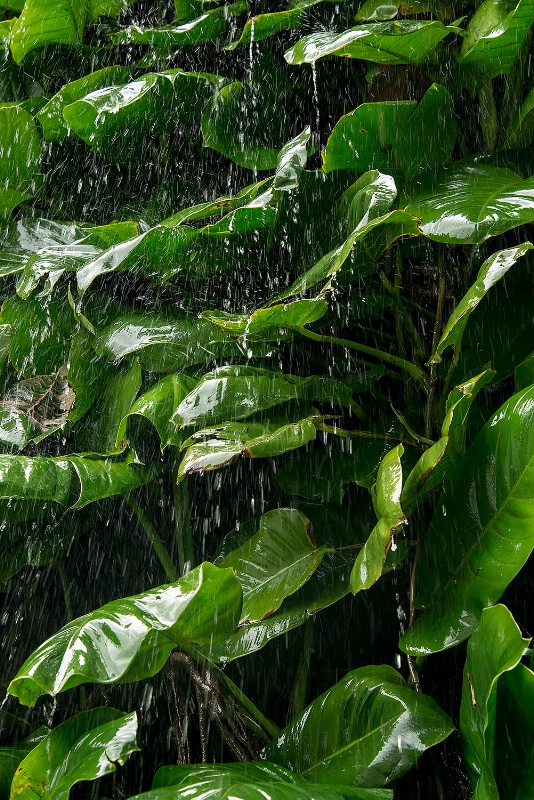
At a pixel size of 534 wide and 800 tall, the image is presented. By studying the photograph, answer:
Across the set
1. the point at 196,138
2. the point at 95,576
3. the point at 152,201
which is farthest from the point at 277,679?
the point at 196,138

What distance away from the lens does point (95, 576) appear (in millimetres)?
1719

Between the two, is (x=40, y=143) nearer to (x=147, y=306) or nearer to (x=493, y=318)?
(x=147, y=306)

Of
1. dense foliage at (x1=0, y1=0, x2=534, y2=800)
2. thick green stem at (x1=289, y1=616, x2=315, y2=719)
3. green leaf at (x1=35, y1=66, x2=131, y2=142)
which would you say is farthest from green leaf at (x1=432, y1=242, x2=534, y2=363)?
green leaf at (x1=35, y1=66, x2=131, y2=142)

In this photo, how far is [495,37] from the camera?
3.63ft

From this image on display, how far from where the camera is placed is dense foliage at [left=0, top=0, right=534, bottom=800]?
886mm

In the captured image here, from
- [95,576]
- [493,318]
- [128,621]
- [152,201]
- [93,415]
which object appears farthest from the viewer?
[95,576]

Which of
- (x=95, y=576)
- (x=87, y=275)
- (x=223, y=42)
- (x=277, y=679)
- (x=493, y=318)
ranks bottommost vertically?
(x=277, y=679)

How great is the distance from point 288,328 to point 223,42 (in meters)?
0.99

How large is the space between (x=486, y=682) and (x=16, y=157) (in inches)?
54.2

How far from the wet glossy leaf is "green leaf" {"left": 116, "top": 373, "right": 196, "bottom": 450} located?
47 cm

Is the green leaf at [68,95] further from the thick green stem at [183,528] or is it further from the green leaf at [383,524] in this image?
the green leaf at [383,524]

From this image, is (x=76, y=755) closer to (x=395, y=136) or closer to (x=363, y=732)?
(x=363, y=732)

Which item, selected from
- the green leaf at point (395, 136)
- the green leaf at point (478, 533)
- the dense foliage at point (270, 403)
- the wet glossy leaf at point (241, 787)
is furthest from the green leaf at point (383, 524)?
the green leaf at point (395, 136)

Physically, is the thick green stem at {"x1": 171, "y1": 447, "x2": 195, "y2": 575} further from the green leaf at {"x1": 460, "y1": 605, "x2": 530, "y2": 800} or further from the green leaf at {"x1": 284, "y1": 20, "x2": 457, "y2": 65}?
the green leaf at {"x1": 284, "y1": 20, "x2": 457, "y2": 65}
